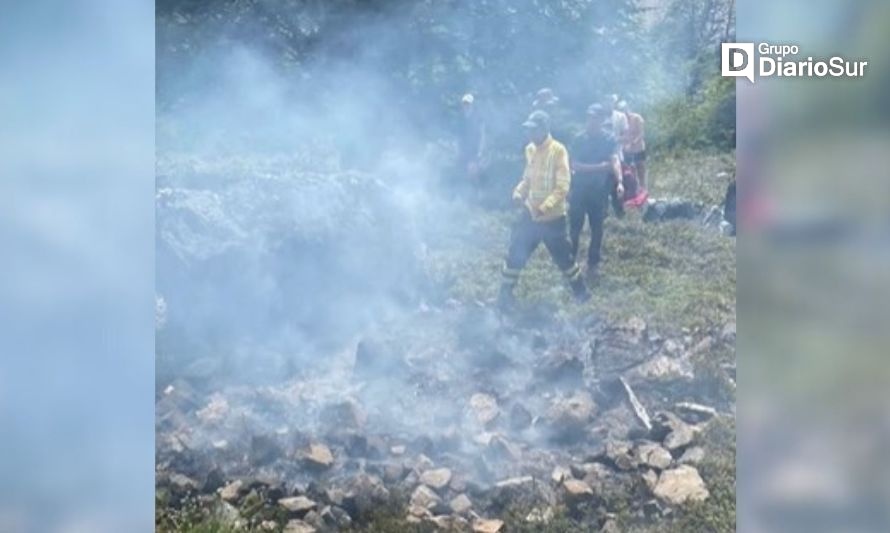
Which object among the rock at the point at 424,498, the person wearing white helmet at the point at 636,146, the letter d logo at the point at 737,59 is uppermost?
the letter d logo at the point at 737,59

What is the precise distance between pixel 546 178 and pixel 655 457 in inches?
38.4

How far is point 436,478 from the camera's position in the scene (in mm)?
3789

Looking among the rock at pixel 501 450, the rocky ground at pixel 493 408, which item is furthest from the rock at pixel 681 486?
the rock at pixel 501 450

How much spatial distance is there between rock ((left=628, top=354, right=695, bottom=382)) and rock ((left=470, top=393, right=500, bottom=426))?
456 mm

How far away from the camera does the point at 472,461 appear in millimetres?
3783

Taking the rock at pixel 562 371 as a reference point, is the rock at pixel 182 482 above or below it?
below

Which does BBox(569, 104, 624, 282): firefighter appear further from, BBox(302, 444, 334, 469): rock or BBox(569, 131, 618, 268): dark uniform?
BBox(302, 444, 334, 469): rock

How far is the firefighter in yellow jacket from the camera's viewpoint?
12.4 feet

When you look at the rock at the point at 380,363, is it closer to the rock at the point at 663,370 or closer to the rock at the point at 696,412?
the rock at the point at 663,370

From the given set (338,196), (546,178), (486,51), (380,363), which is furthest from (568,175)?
(380,363)

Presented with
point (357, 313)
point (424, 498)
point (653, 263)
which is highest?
point (653, 263)

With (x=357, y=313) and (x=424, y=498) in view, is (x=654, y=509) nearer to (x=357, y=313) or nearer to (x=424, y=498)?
(x=424, y=498)

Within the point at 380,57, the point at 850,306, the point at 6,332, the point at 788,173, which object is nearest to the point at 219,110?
the point at 380,57

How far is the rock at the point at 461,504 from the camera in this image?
12.4 ft
